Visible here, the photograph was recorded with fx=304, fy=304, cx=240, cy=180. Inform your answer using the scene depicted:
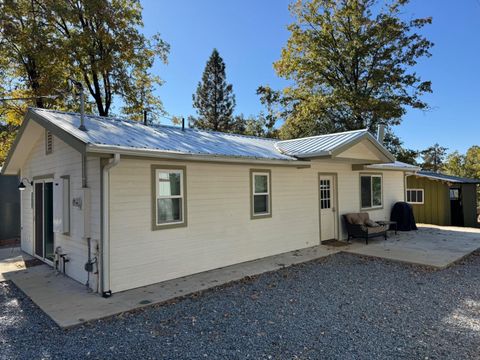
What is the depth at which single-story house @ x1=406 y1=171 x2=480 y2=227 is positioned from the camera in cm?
1334

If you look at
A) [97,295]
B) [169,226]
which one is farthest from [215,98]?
[97,295]

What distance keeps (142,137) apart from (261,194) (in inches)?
124

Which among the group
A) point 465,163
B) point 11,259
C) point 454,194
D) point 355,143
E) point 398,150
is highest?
point 398,150

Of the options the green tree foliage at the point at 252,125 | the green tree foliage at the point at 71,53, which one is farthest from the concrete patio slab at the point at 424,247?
the green tree foliage at the point at 252,125

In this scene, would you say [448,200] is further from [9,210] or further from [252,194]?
[9,210]

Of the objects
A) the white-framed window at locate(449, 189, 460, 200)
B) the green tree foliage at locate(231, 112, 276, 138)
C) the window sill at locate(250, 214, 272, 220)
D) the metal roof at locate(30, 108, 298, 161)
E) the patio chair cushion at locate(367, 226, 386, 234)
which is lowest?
the patio chair cushion at locate(367, 226, 386, 234)

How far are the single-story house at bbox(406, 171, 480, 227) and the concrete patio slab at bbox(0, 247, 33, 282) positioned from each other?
50.7 feet

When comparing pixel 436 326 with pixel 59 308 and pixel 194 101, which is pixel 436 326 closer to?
pixel 59 308

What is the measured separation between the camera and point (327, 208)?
9.55 metres

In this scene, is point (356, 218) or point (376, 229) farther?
point (356, 218)

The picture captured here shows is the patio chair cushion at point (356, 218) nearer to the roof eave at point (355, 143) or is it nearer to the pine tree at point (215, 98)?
the roof eave at point (355, 143)

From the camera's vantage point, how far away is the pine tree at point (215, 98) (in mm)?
29531

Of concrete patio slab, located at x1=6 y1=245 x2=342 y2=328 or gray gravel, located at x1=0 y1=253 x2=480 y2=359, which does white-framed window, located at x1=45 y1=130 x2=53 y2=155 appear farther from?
gray gravel, located at x1=0 y1=253 x2=480 y2=359

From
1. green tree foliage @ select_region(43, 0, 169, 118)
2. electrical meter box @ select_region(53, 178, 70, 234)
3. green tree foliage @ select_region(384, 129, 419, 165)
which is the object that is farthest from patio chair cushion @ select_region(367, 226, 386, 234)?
green tree foliage @ select_region(384, 129, 419, 165)
